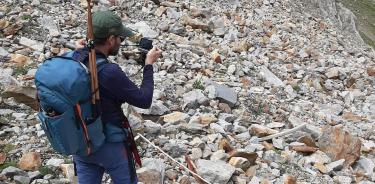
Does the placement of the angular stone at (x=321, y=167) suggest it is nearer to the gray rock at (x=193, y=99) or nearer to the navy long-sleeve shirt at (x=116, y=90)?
the gray rock at (x=193, y=99)

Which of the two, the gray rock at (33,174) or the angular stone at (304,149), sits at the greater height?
the gray rock at (33,174)

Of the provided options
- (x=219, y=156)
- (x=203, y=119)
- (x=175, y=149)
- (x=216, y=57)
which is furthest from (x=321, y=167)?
(x=216, y=57)

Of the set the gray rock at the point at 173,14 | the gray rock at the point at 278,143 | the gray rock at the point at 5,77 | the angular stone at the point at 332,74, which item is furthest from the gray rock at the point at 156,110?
the angular stone at the point at 332,74

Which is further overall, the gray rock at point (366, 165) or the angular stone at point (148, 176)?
the gray rock at point (366, 165)

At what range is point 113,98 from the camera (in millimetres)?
4242

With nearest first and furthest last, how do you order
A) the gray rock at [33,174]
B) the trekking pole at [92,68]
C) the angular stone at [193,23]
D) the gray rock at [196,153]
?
the trekking pole at [92,68], the gray rock at [33,174], the gray rock at [196,153], the angular stone at [193,23]

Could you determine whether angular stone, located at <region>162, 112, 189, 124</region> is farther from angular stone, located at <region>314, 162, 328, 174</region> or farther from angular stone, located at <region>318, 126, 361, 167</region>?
angular stone, located at <region>318, 126, 361, 167</region>

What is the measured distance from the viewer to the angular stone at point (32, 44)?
9.97 meters

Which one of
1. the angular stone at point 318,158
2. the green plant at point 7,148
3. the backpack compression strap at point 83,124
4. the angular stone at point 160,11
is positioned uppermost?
the backpack compression strap at point 83,124

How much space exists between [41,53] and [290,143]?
4.90 meters

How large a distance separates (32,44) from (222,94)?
3800 millimetres

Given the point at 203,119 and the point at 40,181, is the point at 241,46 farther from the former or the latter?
the point at 40,181

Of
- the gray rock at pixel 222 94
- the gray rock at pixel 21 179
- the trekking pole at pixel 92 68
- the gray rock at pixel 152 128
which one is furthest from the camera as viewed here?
the gray rock at pixel 222 94

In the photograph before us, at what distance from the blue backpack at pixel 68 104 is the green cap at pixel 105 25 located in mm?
223
